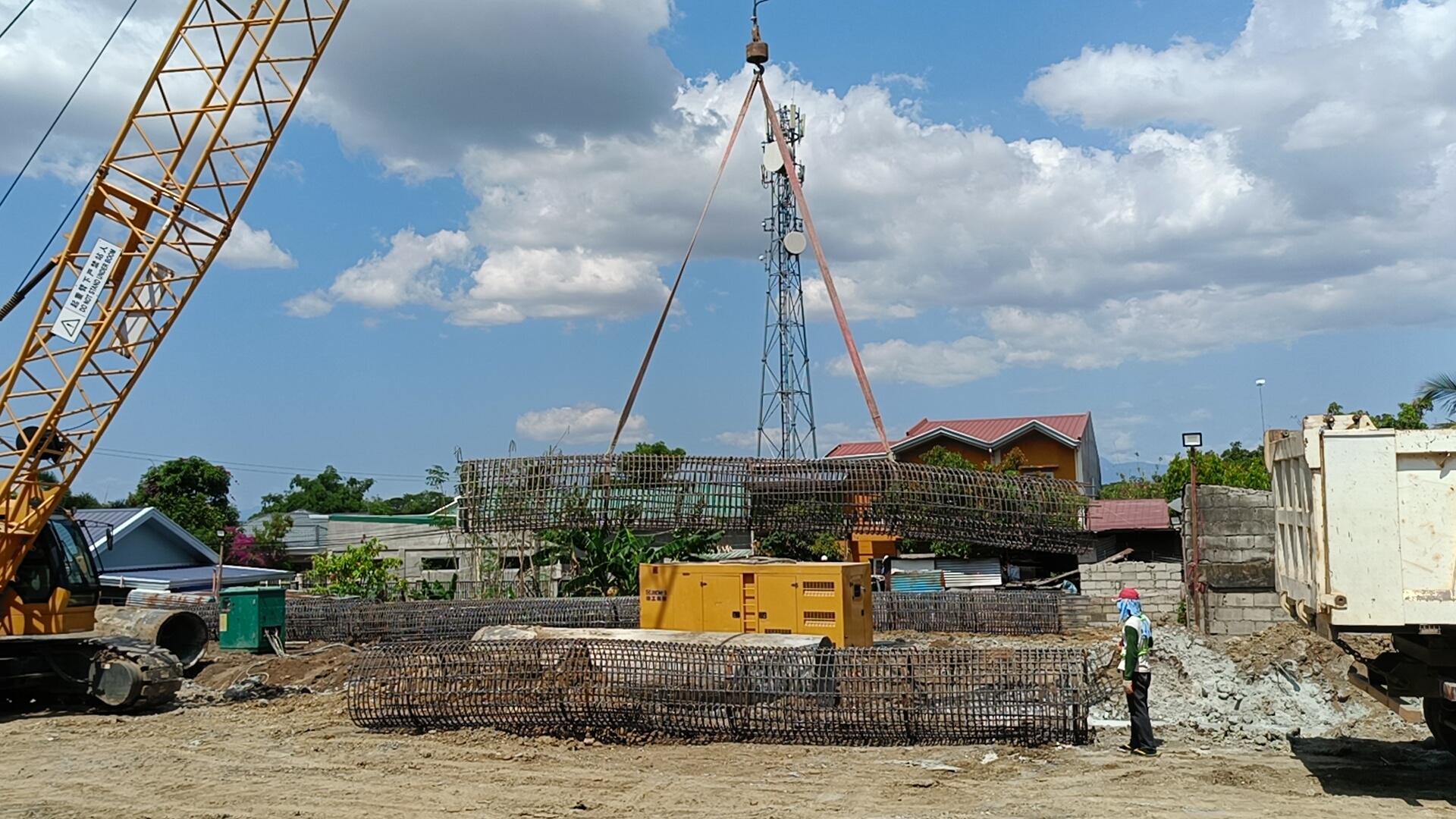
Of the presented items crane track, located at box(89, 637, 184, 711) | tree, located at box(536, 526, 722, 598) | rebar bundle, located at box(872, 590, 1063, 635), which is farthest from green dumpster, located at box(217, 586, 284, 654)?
rebar bundle, located at box(872, 590, 1063, 635)

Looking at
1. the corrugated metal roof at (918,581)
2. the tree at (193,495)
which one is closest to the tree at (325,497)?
the tree at (193,495)

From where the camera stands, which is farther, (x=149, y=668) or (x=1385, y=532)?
(x=149, y=668)

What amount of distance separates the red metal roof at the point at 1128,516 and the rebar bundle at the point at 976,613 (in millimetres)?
5706

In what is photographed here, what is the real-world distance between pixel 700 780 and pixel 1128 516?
20.7 m

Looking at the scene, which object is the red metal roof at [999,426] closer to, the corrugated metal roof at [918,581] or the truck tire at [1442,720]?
the corrugated metal roof at [918,581]

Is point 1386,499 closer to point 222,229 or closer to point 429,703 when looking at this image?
point 429,703

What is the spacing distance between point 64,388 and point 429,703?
8.04m

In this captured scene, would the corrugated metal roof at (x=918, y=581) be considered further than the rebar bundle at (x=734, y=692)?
Yes

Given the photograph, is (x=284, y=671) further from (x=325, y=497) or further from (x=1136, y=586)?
(x=325, y=497)

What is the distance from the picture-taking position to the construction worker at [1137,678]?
33.6ft

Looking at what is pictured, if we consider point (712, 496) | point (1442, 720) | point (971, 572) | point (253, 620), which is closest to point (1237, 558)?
point (1442, 720)

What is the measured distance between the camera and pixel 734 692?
1111 cm

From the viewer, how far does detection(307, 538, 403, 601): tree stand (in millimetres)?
25297

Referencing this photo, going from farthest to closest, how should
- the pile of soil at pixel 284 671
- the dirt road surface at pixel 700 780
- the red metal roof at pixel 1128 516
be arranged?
1. the red metal roof at pixel 1128 516
2. the pile of soil at pixel 284 671
3. the dirt road surface at pixel 700 780
